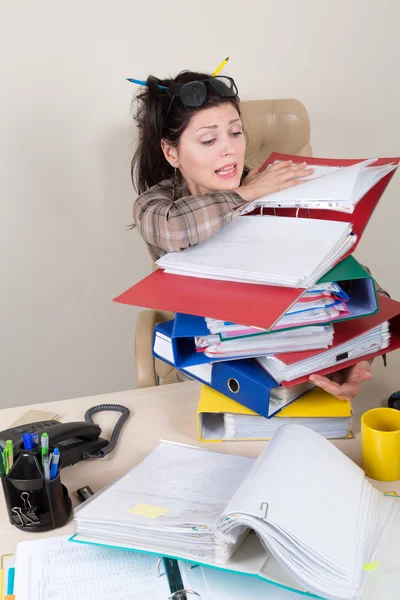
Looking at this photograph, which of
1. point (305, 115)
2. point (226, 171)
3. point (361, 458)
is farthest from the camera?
point (305, 115)

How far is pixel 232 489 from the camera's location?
3.35 feet

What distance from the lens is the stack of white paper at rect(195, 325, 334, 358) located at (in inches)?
47.1

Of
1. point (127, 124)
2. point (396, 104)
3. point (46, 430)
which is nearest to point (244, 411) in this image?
point (46, 430)

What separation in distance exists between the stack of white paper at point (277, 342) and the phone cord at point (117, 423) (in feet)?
0.79

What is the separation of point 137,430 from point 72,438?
16 centimetres

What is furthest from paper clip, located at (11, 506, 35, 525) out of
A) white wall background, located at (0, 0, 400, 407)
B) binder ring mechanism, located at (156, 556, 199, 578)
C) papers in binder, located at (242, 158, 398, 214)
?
white wall background, located at (0, 0, 400, 407)

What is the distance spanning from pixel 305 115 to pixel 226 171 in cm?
50

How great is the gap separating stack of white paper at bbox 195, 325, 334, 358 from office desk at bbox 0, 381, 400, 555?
167mm

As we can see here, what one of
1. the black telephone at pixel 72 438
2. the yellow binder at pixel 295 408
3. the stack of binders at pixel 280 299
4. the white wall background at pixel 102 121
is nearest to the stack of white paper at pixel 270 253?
the stack of binders at pixel 280 299

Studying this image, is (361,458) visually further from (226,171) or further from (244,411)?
(226,171)

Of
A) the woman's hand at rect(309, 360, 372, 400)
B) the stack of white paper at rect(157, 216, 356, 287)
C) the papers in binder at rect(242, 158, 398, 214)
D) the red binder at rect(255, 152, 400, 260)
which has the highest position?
the papers in binder at rect(242, 158, 398, 214)

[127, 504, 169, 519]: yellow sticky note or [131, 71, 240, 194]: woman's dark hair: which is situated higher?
[131, 71, 240, 194]: woman's dark hair

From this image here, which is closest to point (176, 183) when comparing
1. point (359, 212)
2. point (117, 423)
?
point (359, 212)

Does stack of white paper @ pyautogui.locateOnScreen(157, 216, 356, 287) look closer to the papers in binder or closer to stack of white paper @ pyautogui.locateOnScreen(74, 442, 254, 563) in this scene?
the papers in binder
